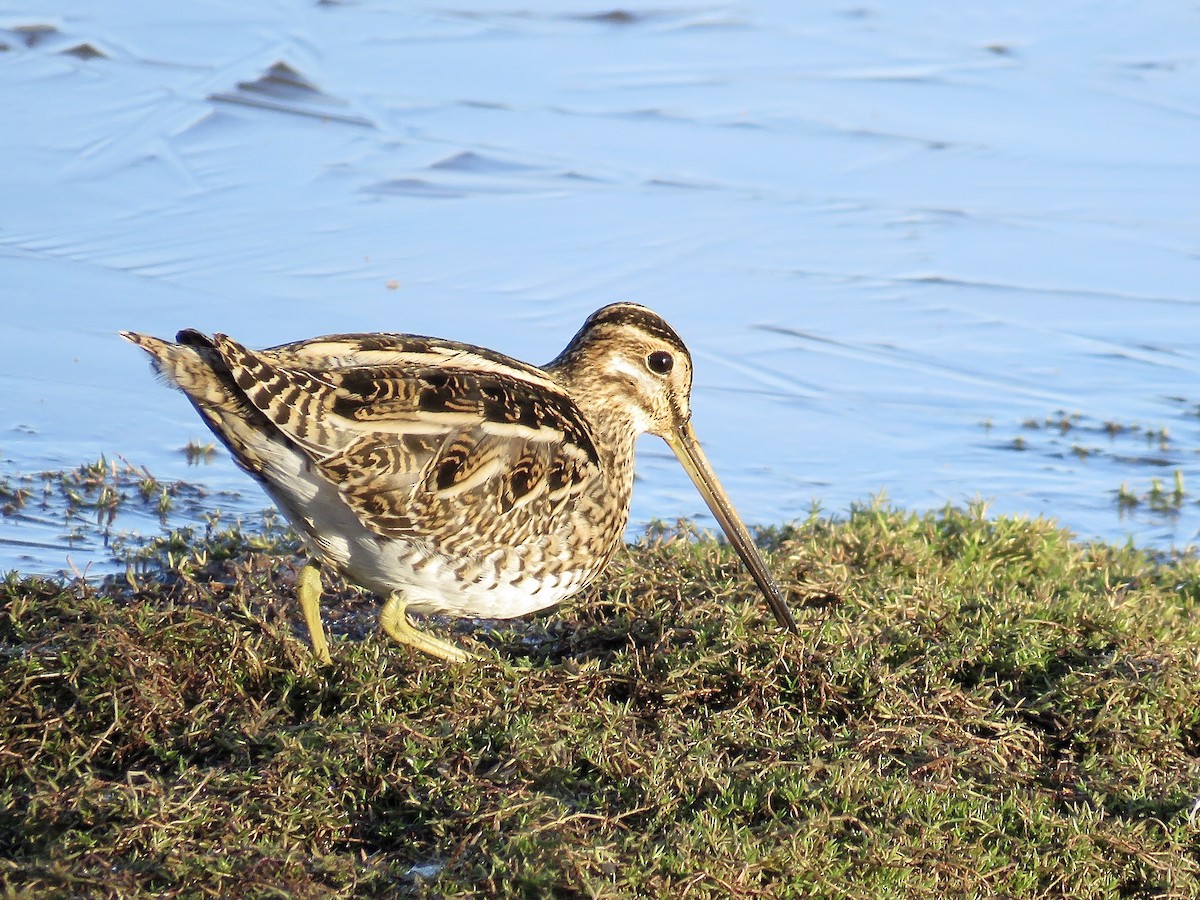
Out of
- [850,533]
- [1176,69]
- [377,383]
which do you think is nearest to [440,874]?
[377,383]

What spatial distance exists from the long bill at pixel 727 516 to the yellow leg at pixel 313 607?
1.26 meters

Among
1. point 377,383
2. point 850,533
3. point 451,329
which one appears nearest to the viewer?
point 377,383

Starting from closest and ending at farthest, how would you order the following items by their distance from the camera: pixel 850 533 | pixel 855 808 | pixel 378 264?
1. pixel 855 808
2. pixel 850 533
3. pixel 378 264

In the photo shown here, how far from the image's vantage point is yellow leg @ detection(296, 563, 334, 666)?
465cm

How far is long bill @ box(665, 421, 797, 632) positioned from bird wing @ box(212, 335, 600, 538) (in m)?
0.61

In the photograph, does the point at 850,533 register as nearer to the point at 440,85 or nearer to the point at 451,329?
the point at 451,329

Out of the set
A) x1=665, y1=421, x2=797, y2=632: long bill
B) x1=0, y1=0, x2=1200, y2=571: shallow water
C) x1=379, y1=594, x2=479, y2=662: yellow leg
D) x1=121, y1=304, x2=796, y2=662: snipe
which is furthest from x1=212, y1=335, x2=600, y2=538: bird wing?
x1=0, y1=0, x2=1200, y2=571: shallow water

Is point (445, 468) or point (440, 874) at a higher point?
Result: point (445, 468)

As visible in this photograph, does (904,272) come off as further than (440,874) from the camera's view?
Yes

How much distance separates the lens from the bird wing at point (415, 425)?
173 inches

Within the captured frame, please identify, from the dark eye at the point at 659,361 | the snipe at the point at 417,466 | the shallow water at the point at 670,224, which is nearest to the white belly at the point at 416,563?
the snipe at the point at 417,466

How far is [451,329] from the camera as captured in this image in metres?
7.69

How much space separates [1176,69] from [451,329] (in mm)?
6117

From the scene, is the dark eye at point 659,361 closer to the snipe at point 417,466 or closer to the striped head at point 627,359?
the striped head at point 627,359
